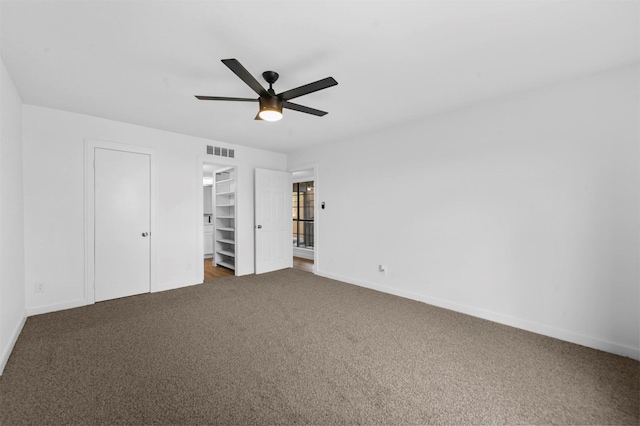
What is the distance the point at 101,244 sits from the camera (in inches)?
148

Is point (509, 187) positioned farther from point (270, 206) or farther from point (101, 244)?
point (101, 244)

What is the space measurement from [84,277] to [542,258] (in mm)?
5572

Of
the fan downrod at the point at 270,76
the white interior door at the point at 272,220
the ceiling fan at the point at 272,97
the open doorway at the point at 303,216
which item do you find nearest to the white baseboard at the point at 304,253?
the open doorway at the point at 303,216

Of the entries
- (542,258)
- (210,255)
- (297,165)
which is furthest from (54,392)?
(210,255)

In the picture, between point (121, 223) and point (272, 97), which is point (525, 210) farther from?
point (121, 223)

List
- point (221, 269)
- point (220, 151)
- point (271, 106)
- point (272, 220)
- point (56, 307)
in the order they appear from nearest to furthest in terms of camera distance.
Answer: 1. point (271, 106)
2. point (56, 307)
3. point (220, 151)
4. point (272, 220)
5. point (221, 269)

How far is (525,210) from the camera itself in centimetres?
292

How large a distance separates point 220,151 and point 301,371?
13.4ft

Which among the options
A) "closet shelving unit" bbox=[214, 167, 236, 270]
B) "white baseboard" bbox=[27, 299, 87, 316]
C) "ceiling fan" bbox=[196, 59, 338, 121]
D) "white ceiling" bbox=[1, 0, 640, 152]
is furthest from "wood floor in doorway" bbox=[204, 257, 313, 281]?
"ceiling fan" bbox=[196, 59, 338, 121]

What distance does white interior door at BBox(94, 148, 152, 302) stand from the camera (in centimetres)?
375

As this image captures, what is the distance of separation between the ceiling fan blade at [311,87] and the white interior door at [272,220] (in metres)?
3.18

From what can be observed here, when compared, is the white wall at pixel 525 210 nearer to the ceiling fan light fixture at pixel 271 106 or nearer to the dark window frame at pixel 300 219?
the ceiling fan light fixture at pixel 271 106

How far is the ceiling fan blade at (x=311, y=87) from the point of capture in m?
2.06

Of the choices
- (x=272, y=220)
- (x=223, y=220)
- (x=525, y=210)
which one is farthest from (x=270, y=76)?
(x=223, y=220)
